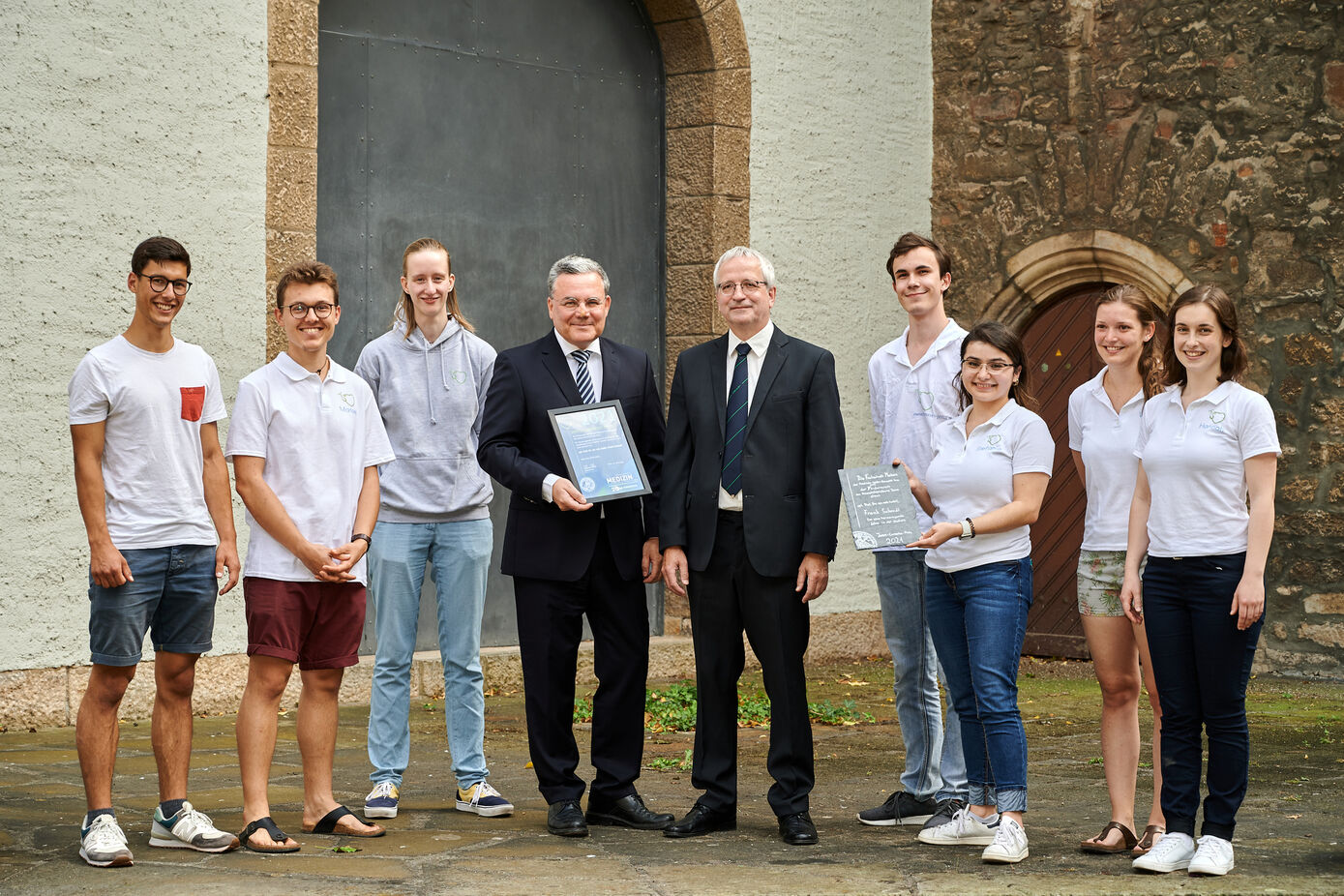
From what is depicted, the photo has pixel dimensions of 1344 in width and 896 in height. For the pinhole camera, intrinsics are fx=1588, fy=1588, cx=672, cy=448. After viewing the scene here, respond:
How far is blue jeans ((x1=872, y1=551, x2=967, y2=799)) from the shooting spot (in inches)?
205

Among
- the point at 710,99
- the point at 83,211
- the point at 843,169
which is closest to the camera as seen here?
the point at 83,211

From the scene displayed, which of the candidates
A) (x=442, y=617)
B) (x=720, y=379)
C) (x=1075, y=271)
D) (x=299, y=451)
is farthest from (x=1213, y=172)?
(x=299, y=451)

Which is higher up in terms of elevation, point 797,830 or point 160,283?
point 160,283

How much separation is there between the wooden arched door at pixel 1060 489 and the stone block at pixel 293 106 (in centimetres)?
469

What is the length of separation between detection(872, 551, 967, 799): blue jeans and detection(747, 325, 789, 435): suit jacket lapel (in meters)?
0.67

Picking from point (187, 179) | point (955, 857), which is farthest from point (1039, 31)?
point (955, 857)

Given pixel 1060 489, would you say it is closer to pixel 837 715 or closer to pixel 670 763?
pixel 837 715

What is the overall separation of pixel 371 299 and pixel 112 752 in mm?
4112

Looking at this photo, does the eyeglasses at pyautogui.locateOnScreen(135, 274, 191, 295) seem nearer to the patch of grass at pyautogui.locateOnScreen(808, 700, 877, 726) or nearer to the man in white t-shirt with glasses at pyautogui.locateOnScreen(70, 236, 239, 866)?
the man in white t-shirt with glasses at pyautogui.locateOnScreen(70, 236, 239, 866)

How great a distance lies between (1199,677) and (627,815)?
1843 mm

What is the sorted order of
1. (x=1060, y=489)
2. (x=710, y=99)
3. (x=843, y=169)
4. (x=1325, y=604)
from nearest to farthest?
(x=1325, y=604)
(x=710, y=99)
(x=1060, y=489)
(x=843, y=169)

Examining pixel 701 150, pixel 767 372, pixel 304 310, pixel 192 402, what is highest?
pixel 701 150

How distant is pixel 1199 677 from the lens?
4379 mm

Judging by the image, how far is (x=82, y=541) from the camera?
7.15 meters
